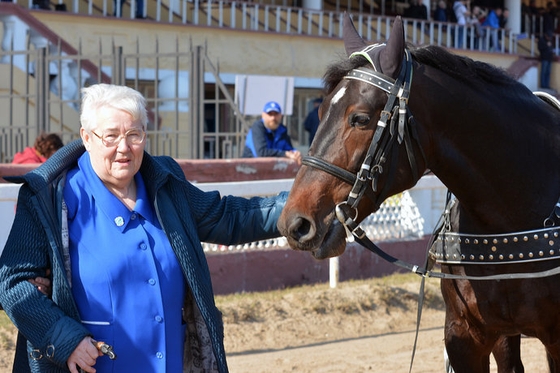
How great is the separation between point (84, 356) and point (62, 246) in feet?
1.27

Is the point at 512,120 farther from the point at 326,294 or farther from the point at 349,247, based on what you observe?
the point at 349,247

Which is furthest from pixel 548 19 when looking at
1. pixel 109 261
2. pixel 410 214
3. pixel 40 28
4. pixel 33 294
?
pixel 33 294

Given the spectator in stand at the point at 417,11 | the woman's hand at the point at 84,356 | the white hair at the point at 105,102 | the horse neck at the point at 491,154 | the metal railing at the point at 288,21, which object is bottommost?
the woman's hand at the point at 84,356

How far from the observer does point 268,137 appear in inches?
384

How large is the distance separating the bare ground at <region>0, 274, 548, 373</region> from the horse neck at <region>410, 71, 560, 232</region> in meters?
2.63

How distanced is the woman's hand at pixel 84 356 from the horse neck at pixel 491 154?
158 cm

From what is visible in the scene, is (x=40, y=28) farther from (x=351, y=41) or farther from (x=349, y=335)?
(x=351, y=41)

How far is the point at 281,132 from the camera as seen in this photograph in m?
9.89

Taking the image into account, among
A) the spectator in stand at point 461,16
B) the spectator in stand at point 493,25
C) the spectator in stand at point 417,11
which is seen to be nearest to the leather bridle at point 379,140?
the spectator in stand at point 461,16

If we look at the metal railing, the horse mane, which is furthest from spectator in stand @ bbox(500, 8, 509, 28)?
the horse mane

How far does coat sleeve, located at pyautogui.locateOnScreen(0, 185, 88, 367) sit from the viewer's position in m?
3.04

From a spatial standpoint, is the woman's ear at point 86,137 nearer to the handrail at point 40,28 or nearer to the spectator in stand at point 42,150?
the spectator in stand at point 42,150

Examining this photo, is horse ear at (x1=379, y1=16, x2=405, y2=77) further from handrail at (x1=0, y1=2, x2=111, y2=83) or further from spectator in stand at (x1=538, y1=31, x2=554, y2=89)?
spectator in stand at (x1=538, y1=31, x2=554, y2=89)

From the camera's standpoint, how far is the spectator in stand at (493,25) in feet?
70.9
